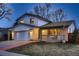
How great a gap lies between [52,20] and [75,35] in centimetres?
34

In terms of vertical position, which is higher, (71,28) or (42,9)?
(42,9)

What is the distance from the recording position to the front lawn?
10.1 ft

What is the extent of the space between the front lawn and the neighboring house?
75 millimetres

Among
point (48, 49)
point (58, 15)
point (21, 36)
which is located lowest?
point (48, 49)

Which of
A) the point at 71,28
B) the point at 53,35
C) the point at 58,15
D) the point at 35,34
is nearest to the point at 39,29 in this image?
the point at 35,34

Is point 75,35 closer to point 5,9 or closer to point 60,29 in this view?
point 60,29

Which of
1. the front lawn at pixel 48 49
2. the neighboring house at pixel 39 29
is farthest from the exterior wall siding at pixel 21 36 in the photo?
the front lawn at pixel 48 49

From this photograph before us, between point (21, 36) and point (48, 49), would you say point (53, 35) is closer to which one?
point (48, 49)

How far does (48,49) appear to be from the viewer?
311cm

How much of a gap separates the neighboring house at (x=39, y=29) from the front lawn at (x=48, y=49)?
7 centimetres

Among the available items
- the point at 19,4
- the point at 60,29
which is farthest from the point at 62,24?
the point at 19,4

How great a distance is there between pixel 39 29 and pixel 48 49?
0.90 feet

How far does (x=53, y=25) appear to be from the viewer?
3.12m

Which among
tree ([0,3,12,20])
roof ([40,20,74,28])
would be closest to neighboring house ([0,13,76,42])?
roof ([40,20,74,28])
